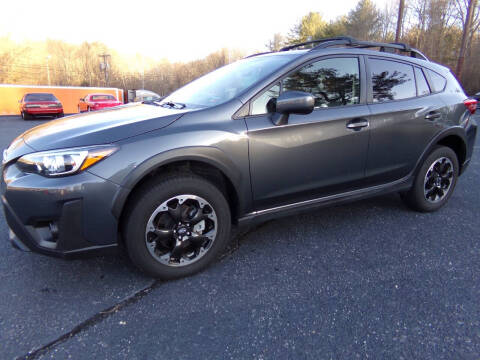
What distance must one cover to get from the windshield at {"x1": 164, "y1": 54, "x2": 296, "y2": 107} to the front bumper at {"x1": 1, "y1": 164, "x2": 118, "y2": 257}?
105cm

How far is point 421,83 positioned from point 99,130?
2.96 m

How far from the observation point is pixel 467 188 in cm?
418

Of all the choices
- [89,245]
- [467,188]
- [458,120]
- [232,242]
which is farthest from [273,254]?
[467,188]

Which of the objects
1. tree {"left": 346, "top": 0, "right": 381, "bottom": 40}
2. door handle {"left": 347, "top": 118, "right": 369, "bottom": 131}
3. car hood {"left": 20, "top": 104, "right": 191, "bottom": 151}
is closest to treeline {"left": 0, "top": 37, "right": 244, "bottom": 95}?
tree {"left": 346, "top": 0, "right": 381, "bottom": 40}

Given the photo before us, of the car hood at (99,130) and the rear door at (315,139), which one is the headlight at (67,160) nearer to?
the car hood at (99,130)

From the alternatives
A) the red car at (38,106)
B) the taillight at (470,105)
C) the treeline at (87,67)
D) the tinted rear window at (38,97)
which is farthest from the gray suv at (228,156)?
the treeline at (87,67)

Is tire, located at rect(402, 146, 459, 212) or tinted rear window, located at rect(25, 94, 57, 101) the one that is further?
tinted rear window, located at rect(25, 94, 57, 101)

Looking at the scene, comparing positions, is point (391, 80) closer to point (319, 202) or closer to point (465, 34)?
point (319, 202)

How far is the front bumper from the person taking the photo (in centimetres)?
178

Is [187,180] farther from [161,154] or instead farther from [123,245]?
[123,245]

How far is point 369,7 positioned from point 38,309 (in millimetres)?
46779

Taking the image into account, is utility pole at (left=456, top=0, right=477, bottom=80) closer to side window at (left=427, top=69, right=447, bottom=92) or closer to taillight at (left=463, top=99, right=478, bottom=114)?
taillight at (left=463, top=99, right=478, bottom=114)

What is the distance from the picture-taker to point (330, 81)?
2627 millimetres

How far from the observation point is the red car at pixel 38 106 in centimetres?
1638
